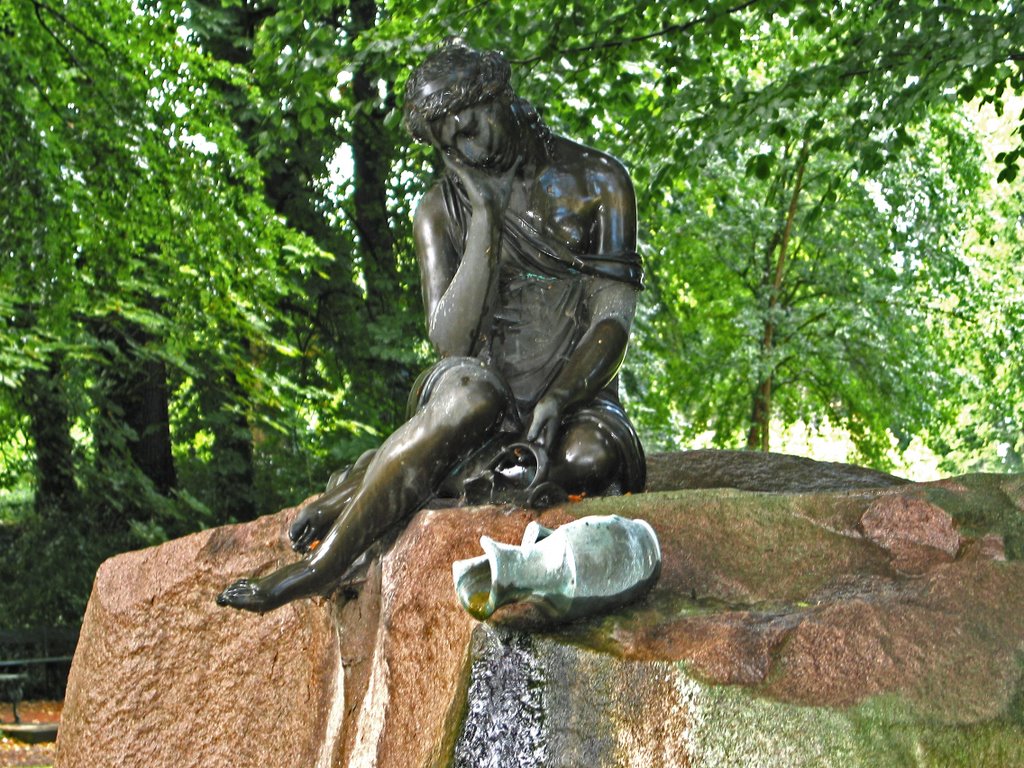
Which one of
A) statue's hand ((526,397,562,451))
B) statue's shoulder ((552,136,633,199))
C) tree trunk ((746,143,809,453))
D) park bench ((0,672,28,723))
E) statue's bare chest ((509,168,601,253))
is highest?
tree trunk ((746,143,809,453))

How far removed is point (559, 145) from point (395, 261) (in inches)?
323

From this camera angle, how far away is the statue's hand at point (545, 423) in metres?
4.25

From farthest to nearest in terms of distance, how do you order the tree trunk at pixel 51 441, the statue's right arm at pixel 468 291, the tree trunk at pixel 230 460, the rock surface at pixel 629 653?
1. the tree trunk at pixel 230 460
2. the tree trunk at pixel 51 441
3. the statue's right arm at pixel 468 291
4. the rock surface at pixel 629 653

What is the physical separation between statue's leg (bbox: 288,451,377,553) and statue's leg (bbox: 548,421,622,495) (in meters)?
0.60

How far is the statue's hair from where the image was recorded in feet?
14.3

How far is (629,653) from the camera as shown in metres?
3.13

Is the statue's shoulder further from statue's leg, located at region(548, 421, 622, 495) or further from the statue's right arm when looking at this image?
statue's leg, located at region(548, 421, 622, 495)

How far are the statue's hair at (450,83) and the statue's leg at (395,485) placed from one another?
80cm

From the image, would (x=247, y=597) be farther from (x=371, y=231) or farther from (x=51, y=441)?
(x=371, y=231)

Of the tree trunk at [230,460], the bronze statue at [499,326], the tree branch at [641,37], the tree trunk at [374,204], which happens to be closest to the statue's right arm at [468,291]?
the bronze statue at [499,326]

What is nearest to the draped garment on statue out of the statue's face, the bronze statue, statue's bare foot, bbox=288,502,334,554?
the bronze statue

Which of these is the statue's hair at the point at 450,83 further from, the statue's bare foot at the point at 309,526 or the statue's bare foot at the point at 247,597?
the statue's bare foot at the point at 247,597

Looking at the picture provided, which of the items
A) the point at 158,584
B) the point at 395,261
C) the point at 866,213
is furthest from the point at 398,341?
the point at 158,584

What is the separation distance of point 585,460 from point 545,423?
0.52 feet
